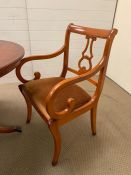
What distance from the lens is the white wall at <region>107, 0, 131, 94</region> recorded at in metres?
1.98

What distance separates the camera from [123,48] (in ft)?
6.86

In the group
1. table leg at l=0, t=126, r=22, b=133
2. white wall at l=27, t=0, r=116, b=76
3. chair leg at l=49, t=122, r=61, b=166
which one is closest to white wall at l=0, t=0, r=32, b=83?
white wall at l=27, t=0, r=116, b=76

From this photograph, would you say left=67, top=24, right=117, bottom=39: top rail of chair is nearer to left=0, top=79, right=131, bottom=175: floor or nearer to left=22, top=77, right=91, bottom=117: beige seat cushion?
left=22, top=77, right=91, bottom=117: beige seat cushion

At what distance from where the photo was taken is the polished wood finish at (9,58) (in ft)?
2.96

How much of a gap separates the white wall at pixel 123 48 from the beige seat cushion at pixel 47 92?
43.9 inches

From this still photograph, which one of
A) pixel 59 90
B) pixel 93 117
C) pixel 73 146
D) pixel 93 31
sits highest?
pixel 93 31

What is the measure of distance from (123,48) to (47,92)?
1.39 metres

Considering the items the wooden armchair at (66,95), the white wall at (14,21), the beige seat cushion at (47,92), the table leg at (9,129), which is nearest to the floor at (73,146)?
the table leg at (9,129)

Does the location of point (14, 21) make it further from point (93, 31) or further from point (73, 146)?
point (73, 146)

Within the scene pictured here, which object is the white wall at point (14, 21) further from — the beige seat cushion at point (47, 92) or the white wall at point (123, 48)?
the white wall at point (123, 48)

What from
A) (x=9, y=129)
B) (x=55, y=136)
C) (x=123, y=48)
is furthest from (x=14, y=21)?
(x=55, y=136)

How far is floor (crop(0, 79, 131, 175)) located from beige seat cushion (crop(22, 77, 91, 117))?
443mm

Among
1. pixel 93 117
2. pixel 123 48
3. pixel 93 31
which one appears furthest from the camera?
pixel 123 48

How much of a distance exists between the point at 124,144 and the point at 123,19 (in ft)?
4.96
